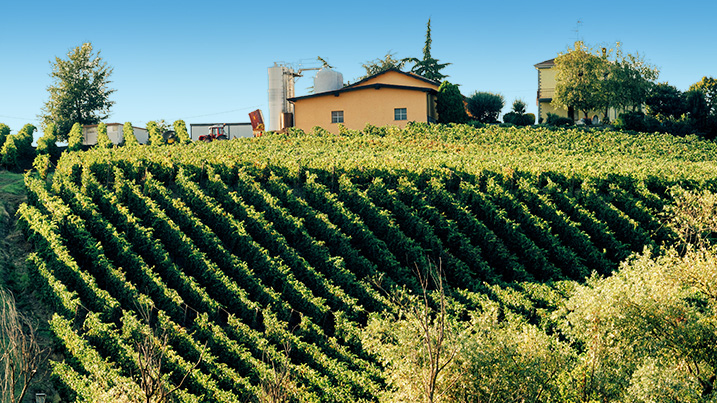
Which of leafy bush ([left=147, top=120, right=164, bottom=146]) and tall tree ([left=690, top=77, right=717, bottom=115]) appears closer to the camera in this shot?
leafy bush ([left=147, top=120, right=164, bottom=146])

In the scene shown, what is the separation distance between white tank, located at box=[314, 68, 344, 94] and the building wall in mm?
3967

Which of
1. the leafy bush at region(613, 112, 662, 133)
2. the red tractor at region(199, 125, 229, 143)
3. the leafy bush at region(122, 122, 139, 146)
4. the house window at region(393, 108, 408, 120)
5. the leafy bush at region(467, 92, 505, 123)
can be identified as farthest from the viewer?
the leafy bush at region(467, 92, 505, 123)

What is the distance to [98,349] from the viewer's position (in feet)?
62.7

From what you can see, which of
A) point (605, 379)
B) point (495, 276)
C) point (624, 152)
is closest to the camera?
point (605, 379)

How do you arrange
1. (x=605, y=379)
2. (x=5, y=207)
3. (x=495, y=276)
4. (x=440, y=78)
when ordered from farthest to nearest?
(x=440, y=78)
(x=5, y=207)
(x=495, y=276)
(x=605, y=379)

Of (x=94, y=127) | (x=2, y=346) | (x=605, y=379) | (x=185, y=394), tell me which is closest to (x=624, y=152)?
(x=605, y=379)

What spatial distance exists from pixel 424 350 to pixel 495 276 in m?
9.19

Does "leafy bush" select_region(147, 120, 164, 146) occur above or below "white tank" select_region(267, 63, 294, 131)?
below

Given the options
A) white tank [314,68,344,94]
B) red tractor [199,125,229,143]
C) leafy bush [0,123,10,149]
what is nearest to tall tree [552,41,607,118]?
white tank [314,68,344,94]

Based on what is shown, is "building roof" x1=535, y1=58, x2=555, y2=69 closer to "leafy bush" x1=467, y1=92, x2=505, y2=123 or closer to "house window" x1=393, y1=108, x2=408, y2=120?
"leafy bush" x1=467, y1=92, x2=505, y2=123

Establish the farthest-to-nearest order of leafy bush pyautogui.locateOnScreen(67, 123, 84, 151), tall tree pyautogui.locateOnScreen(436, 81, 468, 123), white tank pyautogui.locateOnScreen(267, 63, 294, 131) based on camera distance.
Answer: white tank pyautogui.locateOnScreen(267, 63, 294, 131)
tall tree pyautogui.locateOnScreen(436, 81, 468, 123)
leafy bush pyautogui.locateOnScreen(67, 123, 84, 151)

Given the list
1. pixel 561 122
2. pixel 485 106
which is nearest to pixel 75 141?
pixel 485 106

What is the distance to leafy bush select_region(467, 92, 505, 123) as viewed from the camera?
170ft

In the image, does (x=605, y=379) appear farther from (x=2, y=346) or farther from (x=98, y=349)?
(x=2, y=346)
